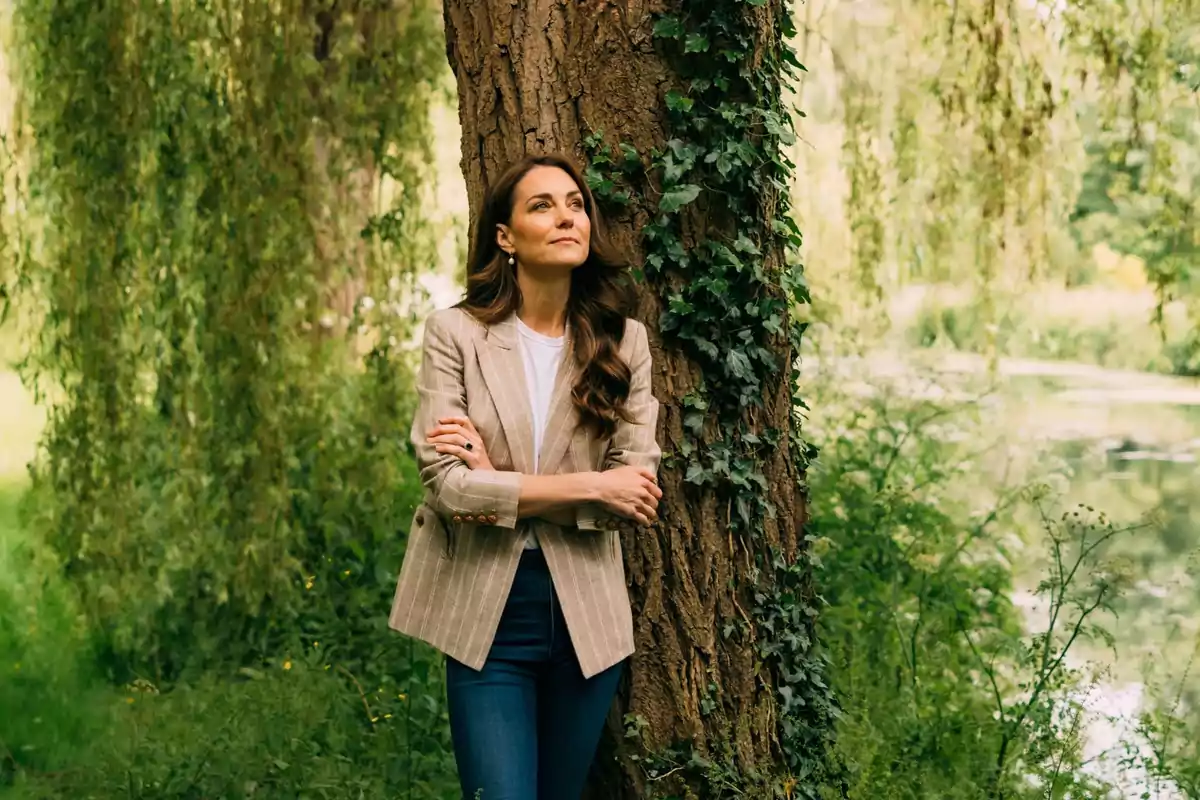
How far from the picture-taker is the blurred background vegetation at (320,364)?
15.4 feet

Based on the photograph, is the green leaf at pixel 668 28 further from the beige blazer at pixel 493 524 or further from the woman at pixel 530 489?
the beige blazer at pixel 493 524

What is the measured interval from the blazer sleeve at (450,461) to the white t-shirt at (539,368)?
125 millimetres

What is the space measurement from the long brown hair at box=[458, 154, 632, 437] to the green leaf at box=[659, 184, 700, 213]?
0.71ft

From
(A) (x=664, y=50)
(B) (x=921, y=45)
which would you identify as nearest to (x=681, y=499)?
(A) (x=664, y=50)

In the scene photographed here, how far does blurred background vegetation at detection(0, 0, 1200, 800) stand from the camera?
4703 mm

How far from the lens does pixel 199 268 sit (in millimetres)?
5148

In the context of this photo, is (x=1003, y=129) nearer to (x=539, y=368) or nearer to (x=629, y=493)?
(x=539, y=368)

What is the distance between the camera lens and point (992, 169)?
235 inches

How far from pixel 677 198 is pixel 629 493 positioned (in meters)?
0.73

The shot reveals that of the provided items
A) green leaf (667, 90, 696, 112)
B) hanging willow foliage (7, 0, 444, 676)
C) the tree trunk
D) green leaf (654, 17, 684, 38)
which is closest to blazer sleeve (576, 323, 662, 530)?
the tree trunk

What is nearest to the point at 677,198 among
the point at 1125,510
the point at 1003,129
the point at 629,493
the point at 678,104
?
the point at 678,104

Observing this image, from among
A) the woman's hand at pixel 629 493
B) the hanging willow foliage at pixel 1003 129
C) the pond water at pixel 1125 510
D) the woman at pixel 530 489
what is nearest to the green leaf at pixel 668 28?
the woman at pixel 530 489

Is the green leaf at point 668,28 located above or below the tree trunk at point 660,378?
above

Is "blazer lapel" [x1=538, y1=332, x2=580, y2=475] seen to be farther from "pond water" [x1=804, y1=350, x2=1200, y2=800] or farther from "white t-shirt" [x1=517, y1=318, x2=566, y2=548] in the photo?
"pond water" [x1=804, y1=350, x2=1200, y2=800]
